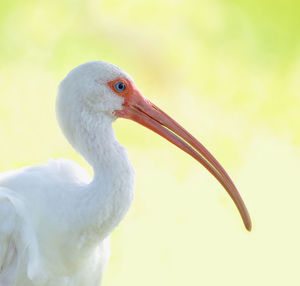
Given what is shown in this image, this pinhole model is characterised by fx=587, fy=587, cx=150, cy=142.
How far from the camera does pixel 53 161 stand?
3732 millimetres

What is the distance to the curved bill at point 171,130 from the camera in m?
3.56

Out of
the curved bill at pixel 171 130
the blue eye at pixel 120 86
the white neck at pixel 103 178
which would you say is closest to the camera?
the white neck at pixel 103 178

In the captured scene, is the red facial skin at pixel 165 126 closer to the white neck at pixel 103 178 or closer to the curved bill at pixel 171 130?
the curved bill at pixel 171 130

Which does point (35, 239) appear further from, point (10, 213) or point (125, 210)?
point (125, 210)

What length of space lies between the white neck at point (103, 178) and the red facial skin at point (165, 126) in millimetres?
226

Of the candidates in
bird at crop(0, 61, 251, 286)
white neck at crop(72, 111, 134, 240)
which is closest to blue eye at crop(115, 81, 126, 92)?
bird at crop(0, 61, 251, 286)

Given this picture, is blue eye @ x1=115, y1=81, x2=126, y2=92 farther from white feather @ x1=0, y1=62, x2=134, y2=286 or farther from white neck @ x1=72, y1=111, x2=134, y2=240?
white neck @ x1=72, y1=111, x2=134, y2=240

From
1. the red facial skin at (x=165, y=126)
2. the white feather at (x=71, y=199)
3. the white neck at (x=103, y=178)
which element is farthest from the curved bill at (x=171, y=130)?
the white neck at (x=103, y=178)

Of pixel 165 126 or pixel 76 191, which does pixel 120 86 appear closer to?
pixel 165 126

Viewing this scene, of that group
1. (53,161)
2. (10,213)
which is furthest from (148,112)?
(10,213)

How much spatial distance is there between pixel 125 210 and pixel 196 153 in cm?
74

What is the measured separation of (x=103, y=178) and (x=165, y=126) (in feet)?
Answer: 2.08

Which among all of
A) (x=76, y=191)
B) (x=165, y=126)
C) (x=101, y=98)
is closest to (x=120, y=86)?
(x=101, y=98)

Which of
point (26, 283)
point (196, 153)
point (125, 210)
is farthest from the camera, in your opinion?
point (196, 153)
